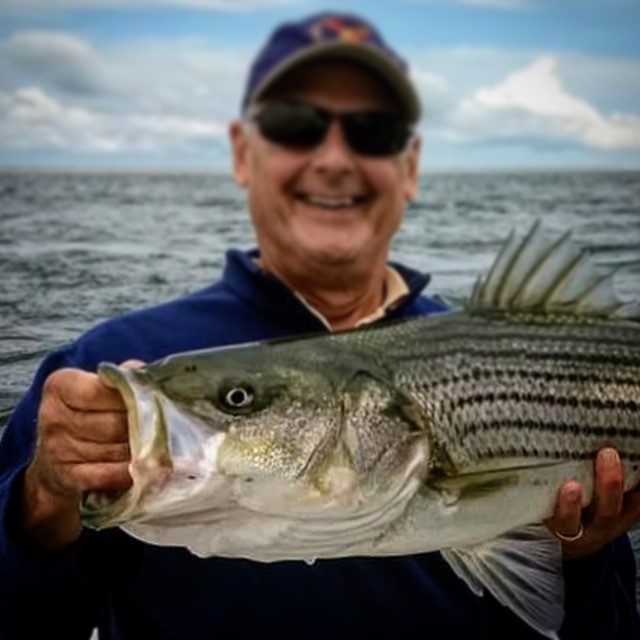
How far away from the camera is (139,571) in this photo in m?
3.04

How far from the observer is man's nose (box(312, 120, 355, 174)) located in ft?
11.5

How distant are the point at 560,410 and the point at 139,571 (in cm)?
134

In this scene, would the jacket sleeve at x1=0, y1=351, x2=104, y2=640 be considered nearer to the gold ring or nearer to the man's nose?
the man's nose

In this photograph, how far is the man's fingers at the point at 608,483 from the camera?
258cm

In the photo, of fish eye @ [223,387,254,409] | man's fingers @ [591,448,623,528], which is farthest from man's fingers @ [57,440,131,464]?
man's fingers @ [591,448,623,528]

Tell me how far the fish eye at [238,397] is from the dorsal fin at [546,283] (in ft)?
2.48

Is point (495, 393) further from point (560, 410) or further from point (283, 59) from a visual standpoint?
point (283, 59)

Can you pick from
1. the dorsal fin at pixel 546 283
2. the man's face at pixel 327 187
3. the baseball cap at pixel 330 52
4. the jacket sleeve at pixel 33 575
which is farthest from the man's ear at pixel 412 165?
the jacket sleeve at pixel 33 575

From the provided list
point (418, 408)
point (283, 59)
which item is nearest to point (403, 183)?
point (283, 59)

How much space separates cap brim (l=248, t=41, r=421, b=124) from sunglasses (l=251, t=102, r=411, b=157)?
0.08 metres

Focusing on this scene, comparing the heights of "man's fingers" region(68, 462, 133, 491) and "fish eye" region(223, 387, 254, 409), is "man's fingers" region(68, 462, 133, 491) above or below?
below

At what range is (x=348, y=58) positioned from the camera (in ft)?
11.5

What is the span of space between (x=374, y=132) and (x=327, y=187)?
9.9 inches

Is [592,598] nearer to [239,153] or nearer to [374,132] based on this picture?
[374,132]
